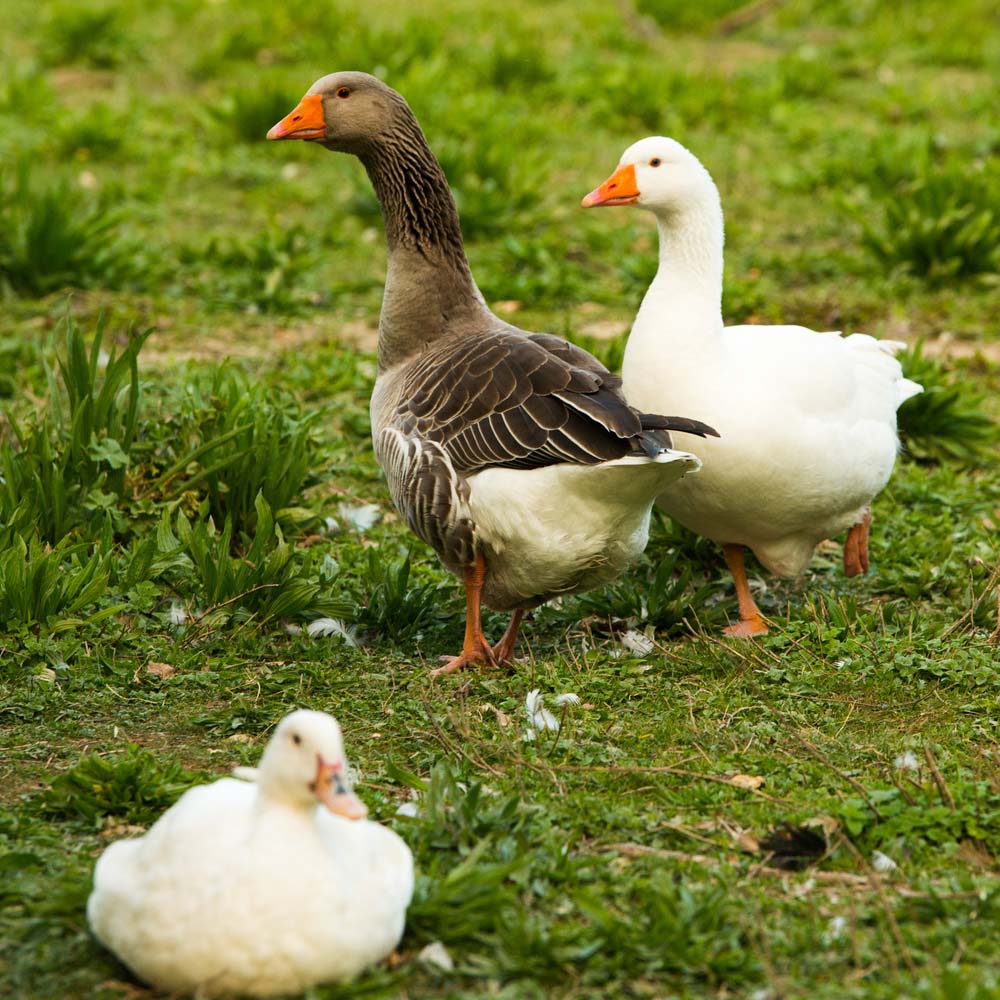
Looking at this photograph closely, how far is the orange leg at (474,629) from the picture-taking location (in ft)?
15.5

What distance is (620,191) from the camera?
4844 millimetres

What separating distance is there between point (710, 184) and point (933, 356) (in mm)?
2778

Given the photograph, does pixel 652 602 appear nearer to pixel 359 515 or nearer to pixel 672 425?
pixel 672 425

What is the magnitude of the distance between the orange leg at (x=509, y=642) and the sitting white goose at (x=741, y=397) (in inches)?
25.0

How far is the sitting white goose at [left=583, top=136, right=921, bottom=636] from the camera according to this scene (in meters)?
4.59

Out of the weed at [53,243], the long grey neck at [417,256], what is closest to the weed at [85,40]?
the weed at [53,243]

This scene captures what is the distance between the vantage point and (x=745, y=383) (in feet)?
15.1

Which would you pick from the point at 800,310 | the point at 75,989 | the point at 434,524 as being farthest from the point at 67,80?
the point at 75,989

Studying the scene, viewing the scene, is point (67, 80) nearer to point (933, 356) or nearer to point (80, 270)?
point (80, 270)

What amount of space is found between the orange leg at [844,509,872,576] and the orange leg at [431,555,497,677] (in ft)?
4.54

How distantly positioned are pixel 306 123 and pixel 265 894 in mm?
3426

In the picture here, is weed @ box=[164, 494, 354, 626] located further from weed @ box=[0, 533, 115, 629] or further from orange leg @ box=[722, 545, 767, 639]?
orange leg @ box=[722, 545, 767, 639]

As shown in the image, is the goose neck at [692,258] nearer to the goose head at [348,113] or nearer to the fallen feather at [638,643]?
the fallen feather at [638,643]

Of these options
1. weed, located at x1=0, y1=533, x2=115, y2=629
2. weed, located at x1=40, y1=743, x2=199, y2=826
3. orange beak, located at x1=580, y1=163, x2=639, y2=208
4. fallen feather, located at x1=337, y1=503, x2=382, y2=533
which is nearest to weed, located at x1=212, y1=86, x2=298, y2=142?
fallen feather, located at x1=337, y1=503, x2=382, y2=533
